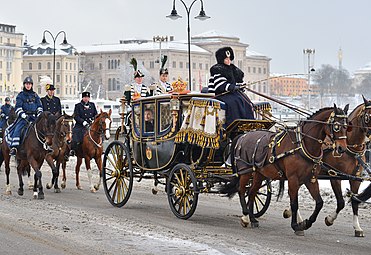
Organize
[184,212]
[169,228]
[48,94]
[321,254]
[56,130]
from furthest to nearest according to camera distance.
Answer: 1. [48,94]
2. [56,130]
3. [184,212]
4. [169,228]
5. [321,254]

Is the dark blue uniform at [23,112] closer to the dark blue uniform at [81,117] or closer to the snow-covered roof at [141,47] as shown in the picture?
the dark blue uniform at [81,117]

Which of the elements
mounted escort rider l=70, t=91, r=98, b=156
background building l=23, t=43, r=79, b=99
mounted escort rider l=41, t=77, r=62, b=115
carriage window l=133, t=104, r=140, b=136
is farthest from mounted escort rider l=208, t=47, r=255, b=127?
background building l=23, t=43, r=79, b=99

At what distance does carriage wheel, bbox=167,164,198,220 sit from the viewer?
1516cm

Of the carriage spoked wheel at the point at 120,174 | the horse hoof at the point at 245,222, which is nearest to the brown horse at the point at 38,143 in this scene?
the carriage spoked wheel at the point at 120,174

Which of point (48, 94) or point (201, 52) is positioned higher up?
point (201, 52)

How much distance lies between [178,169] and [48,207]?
3.03 m

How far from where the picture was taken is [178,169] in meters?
15.6

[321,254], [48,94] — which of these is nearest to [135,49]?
[48,94]

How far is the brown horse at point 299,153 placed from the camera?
44.0 feet

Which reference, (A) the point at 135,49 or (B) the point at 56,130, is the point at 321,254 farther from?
(A) the point at 135,49

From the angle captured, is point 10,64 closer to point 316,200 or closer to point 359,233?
point 316,200

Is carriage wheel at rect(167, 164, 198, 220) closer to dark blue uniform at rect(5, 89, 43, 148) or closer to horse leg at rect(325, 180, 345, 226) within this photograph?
horse leg at rect(325, 180, 345, 226)

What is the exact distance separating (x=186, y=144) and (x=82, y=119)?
20.3 feet

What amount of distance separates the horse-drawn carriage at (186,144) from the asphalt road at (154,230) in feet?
1.65
